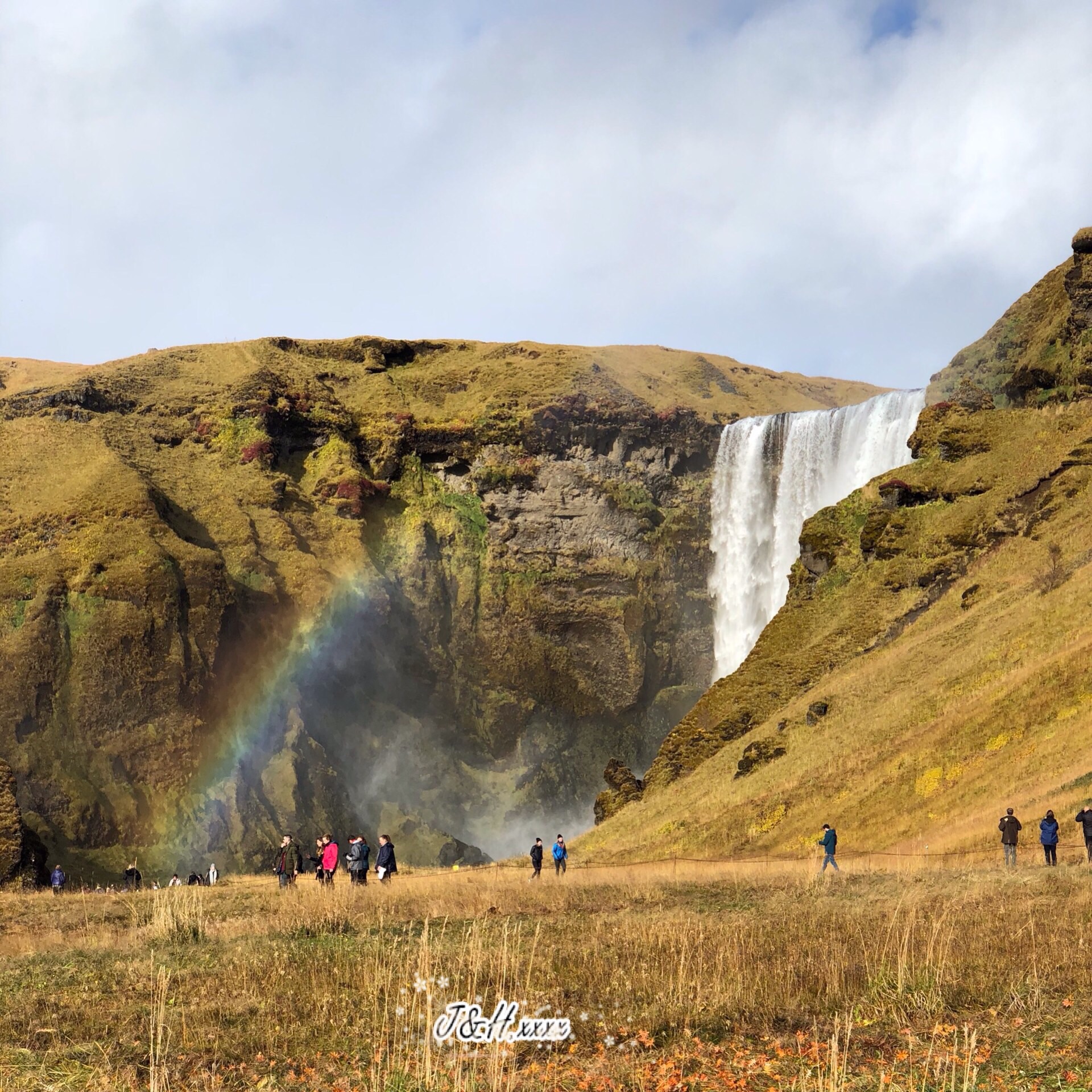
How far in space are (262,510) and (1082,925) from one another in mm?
72242

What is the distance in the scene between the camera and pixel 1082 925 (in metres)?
13.1

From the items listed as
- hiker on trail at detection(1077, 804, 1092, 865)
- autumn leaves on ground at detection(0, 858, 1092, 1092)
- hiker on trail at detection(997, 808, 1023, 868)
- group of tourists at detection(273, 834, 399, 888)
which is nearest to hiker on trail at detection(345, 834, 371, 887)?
group of tourists at detection(273, 834, 399, 888)

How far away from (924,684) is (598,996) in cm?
2881

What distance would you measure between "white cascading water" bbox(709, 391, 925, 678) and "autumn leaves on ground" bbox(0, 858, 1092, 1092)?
51.1 m

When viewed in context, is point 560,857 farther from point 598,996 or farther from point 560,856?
point 598,996

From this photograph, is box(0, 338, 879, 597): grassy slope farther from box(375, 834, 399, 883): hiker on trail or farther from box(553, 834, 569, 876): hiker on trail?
box(553, 834, 569, 876): hiker on trail

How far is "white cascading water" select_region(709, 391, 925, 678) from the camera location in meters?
65.9

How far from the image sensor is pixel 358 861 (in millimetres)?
23359

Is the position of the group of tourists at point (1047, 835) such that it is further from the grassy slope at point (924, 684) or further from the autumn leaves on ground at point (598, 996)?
the autumn leaves on ground at point (598, 996)

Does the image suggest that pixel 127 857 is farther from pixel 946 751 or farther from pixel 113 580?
pixel 946 751

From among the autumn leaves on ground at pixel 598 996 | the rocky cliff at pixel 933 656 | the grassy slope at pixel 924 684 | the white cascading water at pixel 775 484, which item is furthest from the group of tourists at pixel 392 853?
the white cascading water at pixel 775 484

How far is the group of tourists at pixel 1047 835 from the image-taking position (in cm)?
2062

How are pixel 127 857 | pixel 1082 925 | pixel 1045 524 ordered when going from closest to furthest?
pixel 1082 925 → pixel 1045 524 → pixel 127 857

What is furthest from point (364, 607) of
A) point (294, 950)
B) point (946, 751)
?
point (294, 950)
